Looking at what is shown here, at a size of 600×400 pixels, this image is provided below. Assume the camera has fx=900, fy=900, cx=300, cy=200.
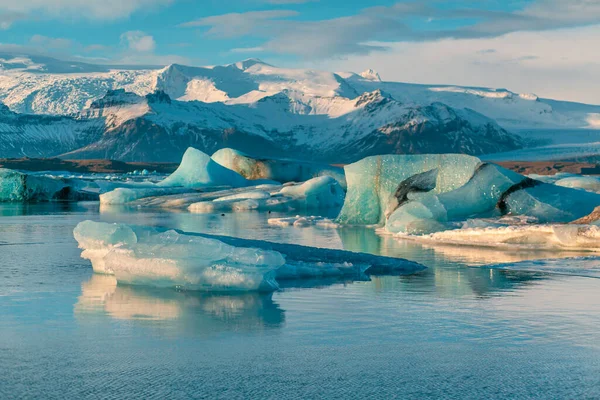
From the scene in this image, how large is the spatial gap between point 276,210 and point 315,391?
96.1 feet

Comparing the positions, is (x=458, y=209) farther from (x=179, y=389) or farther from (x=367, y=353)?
(x=179, y=389)

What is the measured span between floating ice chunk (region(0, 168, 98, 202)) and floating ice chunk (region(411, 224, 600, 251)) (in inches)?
1187

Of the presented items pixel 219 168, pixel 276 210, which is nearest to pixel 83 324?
pixel 276 210

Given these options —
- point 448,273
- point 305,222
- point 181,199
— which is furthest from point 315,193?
point 448,273

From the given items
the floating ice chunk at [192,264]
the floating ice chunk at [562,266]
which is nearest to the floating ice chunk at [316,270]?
the floating ice chunk at [192,264]

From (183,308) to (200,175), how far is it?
38.8 metres

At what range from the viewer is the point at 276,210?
35500 mm

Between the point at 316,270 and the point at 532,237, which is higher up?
the point at 532,237

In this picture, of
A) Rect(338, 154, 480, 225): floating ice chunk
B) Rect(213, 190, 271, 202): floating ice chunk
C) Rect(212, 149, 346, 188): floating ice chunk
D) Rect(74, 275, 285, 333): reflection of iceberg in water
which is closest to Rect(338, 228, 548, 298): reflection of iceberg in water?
Rect(74, 275, 285, 333): reflection of iceberg in water

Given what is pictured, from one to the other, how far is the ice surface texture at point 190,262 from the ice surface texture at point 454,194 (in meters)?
8.12

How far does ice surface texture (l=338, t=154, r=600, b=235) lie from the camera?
789 inches

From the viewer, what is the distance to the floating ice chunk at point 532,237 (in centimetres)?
1599

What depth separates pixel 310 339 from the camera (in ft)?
25.9

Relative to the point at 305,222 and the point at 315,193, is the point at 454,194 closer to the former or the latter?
the point at 305,222
